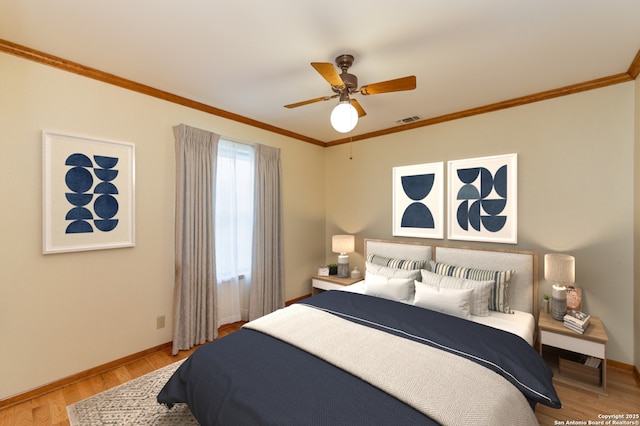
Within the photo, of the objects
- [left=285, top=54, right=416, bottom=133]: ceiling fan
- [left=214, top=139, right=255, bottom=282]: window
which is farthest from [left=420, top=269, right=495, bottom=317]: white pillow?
[left=214, top=139, right=255, bottom=282]: window

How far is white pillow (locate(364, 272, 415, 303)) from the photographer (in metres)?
2.91

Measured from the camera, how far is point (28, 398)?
2197 mm

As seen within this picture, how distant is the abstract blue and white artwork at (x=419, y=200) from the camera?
11.6 ft

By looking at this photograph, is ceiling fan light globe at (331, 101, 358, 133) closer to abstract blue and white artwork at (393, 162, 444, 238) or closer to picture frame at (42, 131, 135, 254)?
abstract blue and white artwork at (393, 162, 444, 238)

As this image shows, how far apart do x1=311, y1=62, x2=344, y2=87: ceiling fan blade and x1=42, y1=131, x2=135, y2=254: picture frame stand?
197 centimetres

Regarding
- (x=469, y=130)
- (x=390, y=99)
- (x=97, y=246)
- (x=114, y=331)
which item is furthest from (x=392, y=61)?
(x=114, y=331)

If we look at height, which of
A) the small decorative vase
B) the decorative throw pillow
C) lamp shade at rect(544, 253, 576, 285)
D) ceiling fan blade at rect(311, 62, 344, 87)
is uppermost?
ceiling fan blade at rect(311, 62, 344, 87)

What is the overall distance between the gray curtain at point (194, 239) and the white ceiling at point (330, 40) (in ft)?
1.94

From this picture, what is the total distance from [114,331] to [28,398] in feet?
2.12

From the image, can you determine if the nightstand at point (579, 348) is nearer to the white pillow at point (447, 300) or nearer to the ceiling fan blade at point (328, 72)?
the white pillow at point (447, 300)

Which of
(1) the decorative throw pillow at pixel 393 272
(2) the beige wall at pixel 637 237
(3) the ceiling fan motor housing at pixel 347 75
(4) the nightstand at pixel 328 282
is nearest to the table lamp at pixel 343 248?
(4) the nightstand at pixel 328 282

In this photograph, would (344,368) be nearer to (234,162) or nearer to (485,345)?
(485,345)

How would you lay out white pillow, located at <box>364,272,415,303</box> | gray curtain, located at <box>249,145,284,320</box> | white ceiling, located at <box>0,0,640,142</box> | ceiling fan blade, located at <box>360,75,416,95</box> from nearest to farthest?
1. white ceiling, located at <box>0,0,640,142</box>
2. ceiling fan blade, located at <box>360,75,416,95</box>
3. white pillow, located at <box>364,272,415,303</box>
4. gray curtain, located at <box>249,145,284,320</box>

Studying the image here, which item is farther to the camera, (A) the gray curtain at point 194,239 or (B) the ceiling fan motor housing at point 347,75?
(A) the gray curtain at point 194,239
